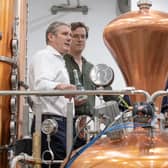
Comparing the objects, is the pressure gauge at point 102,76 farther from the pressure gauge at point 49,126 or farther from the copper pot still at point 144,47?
the pressure gauge at point 49,126

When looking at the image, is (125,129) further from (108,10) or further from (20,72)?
(108,10)

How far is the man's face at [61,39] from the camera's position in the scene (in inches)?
77.6

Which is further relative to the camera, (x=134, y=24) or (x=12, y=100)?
(x=12, y=100)

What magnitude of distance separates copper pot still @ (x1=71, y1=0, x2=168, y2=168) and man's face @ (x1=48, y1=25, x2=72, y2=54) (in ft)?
2.53

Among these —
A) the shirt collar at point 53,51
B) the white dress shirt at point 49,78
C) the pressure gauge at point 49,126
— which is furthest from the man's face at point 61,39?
the pressure gauge at point 49,126

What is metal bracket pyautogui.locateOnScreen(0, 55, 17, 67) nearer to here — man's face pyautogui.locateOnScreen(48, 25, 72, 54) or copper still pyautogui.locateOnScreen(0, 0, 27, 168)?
copper still pyautogui.locateOnScreen(0, 0, 27, 168)

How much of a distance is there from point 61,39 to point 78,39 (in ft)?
0.84

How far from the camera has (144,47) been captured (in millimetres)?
1116

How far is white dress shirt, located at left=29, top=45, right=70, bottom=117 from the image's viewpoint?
1.71 meters

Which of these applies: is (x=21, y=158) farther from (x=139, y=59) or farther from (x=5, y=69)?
(x=5, y=69)

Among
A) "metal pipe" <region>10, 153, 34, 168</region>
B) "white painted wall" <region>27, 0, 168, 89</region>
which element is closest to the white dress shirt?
"metal pipe" <region>10, 153, 34, 168</region>

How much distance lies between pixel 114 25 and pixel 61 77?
64 cm

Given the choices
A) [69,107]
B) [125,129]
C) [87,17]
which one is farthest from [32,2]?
[125,129]

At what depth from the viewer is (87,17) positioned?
4109 mm
